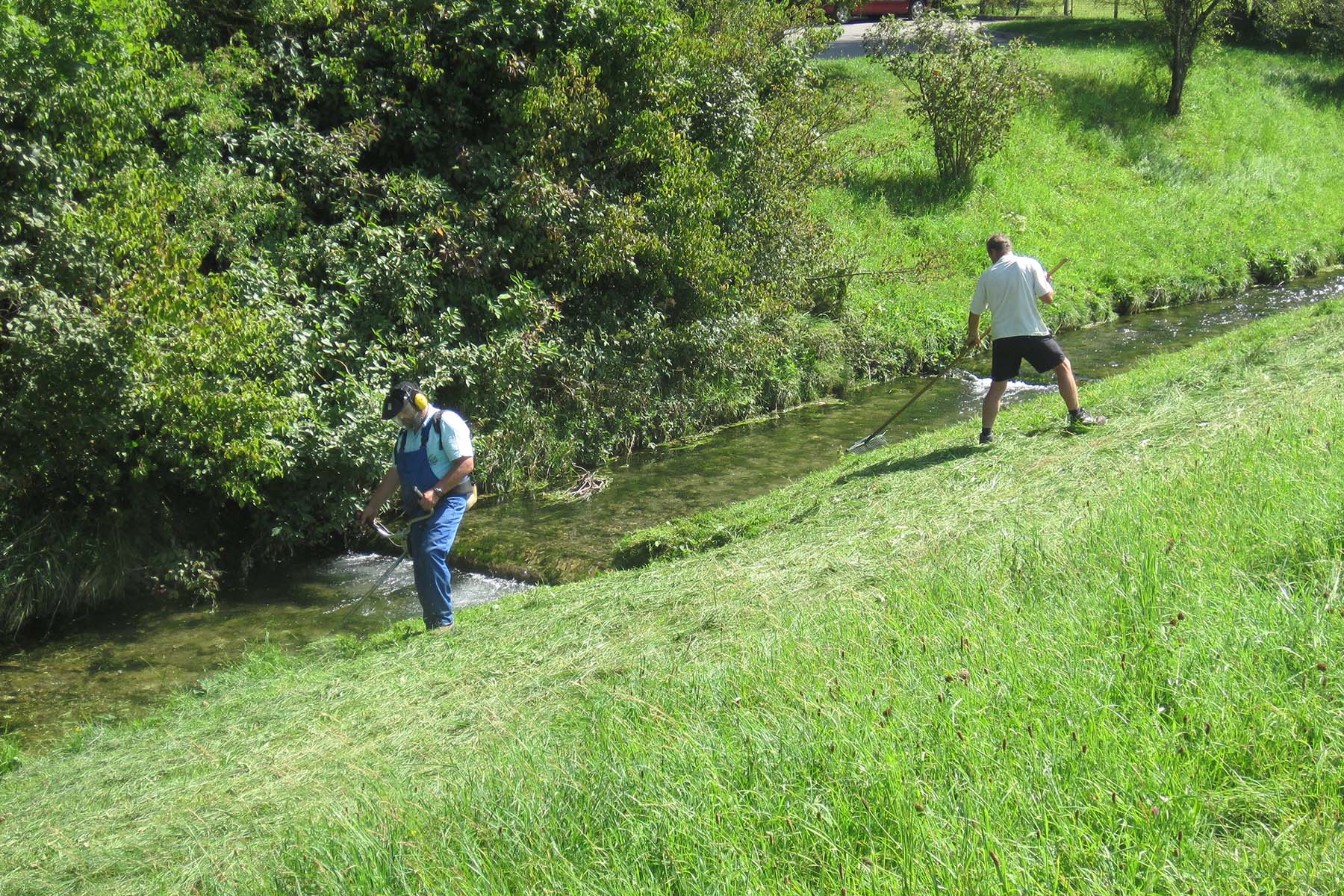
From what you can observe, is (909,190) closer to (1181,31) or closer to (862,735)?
(1181,31)

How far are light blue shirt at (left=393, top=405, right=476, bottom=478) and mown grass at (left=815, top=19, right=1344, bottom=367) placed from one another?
13.4 m

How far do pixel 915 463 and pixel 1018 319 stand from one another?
6.01 ft

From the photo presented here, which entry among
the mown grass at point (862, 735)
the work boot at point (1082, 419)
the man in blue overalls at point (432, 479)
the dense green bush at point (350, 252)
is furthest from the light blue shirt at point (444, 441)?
the work boot at point (1082, 419)

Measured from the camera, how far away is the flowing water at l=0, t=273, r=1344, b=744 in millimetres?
10461

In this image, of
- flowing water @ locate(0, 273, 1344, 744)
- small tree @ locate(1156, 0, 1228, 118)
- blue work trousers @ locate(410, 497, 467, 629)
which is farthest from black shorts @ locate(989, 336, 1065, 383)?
small tree @ locate(1156, 0, 1228, 118)

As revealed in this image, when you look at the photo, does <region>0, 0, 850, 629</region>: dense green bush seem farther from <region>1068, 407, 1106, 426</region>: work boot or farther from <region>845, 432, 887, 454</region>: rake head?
<region>1068, 407, 1106, 426</region>: work boot

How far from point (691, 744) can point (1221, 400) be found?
777 centimetres

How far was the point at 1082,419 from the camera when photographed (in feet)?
35.7

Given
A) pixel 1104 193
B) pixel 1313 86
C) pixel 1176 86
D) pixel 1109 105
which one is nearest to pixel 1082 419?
pixel 1104 193

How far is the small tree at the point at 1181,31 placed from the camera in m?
33.2

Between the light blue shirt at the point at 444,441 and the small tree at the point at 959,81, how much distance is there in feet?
70.2

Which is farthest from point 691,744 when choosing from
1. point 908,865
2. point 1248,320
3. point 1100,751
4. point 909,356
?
point 1248,320

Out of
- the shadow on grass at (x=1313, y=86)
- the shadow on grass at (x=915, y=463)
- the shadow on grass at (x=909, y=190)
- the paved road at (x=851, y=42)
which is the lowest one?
the shadow on grass at (x=915, y=463)

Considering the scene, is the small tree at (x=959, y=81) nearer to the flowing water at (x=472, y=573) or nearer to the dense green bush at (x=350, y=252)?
the dense green bush at (x=350, y=252)
